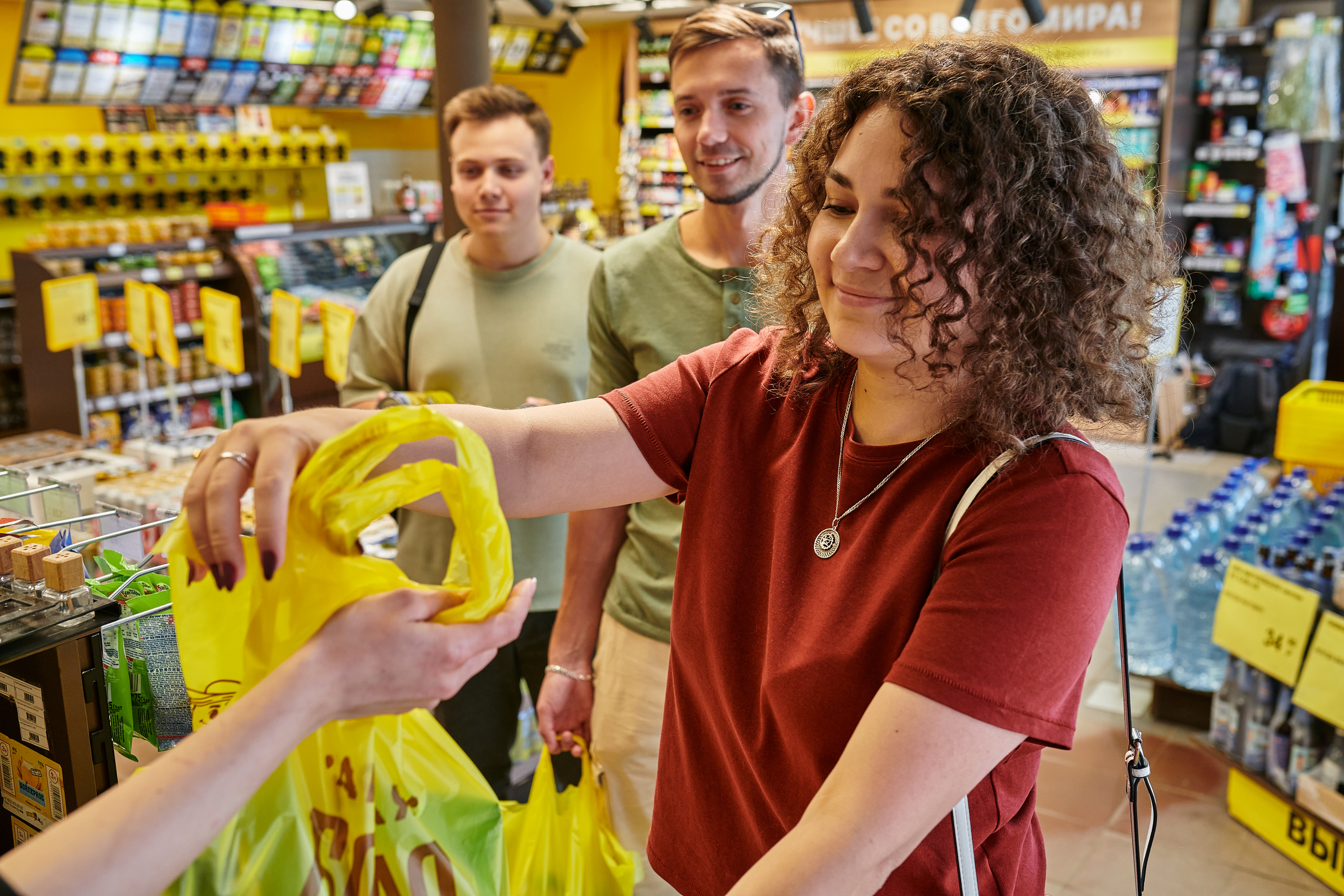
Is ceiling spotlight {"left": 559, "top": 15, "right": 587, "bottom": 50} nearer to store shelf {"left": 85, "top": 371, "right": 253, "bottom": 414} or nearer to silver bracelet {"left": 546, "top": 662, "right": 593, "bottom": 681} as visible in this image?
store shelf {"left": 85, "top": 371, "right": 253, "bottom": 414}

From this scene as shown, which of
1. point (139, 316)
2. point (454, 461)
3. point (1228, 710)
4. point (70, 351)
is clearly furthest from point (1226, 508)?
point (70, 351)

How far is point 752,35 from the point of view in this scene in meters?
1.99

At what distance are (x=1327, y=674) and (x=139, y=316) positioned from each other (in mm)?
3865

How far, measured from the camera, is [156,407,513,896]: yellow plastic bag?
2.99 feet

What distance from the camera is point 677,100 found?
6.77 ft

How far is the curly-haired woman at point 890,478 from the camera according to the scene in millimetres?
908

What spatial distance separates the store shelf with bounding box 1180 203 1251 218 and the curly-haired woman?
7.23 m

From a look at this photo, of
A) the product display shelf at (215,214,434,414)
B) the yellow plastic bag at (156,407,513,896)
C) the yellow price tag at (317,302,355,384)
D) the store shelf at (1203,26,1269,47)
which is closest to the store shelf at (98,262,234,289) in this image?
the product display shelf at (215,214,434,414)

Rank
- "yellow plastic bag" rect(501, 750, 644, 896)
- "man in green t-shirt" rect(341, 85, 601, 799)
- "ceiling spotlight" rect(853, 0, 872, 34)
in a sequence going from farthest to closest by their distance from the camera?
"ceiling spotlight" rect(853, 0, 872, 34), "man in green t-shirt" rect(341, 85, 601, 799), "yellow plastic bag" rect(501, 750, 644, 896)

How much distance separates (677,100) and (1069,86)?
1116mm

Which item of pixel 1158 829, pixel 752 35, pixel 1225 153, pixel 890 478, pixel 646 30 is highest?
pixel 646 30

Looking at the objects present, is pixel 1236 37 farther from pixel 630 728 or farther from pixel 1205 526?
pixel 630 728

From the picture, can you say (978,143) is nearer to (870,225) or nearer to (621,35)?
(870,225)

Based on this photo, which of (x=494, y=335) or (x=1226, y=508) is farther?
(x=1226, y=508)
